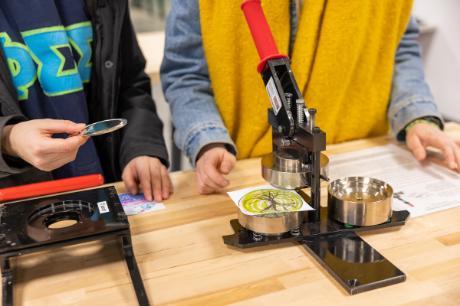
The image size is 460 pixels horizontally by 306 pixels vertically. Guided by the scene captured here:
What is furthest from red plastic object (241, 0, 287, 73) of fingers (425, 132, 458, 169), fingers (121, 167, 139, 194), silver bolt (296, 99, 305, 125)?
fingers (425, 132, 458, 169)

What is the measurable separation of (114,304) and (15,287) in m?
0.13

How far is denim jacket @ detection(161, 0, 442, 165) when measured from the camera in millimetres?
964

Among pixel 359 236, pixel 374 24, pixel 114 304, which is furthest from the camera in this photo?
pixel 374 24

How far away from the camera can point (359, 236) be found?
0.74 metres

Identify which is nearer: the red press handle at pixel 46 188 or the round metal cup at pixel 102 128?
the round metal cup at pixel 102 128

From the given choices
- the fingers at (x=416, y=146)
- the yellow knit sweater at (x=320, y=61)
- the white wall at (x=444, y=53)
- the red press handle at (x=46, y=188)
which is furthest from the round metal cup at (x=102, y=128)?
the white wall at (x=444, y=53)

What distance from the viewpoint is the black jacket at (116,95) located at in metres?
0.98

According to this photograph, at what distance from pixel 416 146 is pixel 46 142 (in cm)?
66

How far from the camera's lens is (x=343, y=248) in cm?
71

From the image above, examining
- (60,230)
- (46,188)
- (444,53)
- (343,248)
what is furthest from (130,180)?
(444,53)

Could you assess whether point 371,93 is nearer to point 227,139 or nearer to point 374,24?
point 374,24

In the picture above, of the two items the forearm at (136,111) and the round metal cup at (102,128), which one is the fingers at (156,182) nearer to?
the forearm at (136,111)

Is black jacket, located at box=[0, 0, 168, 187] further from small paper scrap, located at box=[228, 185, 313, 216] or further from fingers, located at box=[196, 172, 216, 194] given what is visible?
small paper scrap, located at box=[228, 185, 313, 216]

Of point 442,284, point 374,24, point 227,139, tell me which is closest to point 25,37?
point 227,139
